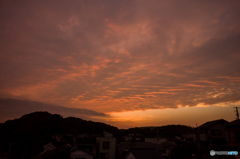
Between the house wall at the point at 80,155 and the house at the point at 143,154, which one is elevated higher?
the house at the point at 143,154

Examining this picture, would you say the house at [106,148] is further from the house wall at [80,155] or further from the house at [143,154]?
the house at [143,154]

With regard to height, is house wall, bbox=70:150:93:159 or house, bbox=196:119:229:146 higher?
house, bbox=196:119:229:146

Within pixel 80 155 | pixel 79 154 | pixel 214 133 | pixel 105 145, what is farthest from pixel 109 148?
pixel 214 133

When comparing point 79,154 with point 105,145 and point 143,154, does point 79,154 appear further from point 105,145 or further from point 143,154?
point 143,154

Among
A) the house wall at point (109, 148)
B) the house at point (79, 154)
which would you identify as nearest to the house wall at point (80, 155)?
the house at point (79, 154)

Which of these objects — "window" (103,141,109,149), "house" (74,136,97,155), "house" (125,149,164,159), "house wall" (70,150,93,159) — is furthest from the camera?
"house" (74,136,97,155)

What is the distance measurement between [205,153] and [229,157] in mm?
7308

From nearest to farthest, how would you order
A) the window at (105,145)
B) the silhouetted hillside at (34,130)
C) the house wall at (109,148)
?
the house wall at (109,148) < the window at (105,145) < the silhouetted hillside at (34,130)

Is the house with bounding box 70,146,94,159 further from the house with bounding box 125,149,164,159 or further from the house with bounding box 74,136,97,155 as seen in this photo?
the house with bounding box 74,136,97,155

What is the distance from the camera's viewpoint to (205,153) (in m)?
35.7

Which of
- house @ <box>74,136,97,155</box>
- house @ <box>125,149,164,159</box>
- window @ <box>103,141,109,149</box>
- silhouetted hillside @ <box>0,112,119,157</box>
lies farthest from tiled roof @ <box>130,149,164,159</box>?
silhouetted hillside @ <box>0,112,119,157</box>

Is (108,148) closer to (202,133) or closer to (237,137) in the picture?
(202,133)

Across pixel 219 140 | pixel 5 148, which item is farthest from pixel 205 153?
pixel 5 148

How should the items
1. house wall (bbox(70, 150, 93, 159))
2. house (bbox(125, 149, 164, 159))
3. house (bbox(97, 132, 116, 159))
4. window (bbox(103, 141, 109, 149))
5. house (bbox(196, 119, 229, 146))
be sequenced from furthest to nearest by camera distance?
window (bbox(103, 141, 109, 149)) < house (bbox(97, 132, 116, 159)) < house (bbox(196, 119, 229, 146)) < house wall (bbox(70, 150, 93, 159)) < house (bbox(125, 149, 164, 159))
